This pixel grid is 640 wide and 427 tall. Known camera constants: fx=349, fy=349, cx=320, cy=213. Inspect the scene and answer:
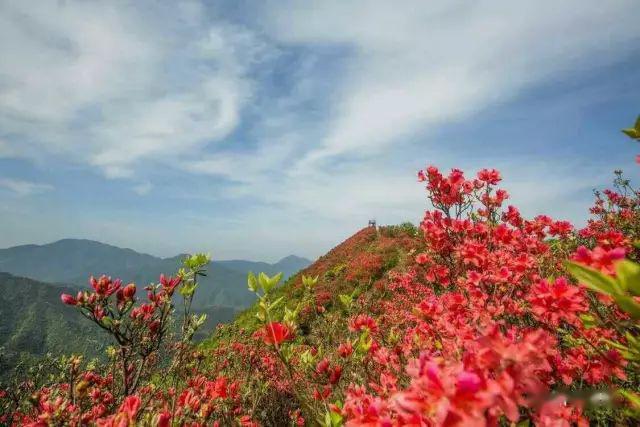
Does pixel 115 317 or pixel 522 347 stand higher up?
pixel 522 347

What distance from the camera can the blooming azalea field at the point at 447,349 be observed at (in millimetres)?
978

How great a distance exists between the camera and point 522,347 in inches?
38.2

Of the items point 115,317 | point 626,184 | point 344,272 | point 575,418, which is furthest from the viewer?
point 344,272

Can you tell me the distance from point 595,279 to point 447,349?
57.1 inches

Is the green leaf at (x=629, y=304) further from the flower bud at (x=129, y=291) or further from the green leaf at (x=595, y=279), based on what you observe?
A: the flower bud at (x=129, y=291)

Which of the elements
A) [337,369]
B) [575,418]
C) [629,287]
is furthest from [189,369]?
[629,287]

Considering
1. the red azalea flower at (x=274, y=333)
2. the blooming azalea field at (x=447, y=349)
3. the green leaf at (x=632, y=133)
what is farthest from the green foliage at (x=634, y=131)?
the red azalea flower at (x=274, y=333)

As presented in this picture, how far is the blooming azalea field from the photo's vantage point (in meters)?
0.98

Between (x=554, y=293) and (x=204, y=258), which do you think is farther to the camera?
(x=204, y=258)

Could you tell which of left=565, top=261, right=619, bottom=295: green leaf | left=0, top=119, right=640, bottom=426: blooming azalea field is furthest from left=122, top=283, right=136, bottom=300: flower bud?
left=565, top=261, right=619, bottom=295: green leaf

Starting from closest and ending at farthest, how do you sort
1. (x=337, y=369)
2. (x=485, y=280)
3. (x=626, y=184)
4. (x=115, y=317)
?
(x=337, y=369), (x=115, y=317), (x=485, y=280), (x=626, y=184)

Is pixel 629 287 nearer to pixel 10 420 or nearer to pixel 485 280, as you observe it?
A: pixel 485 280

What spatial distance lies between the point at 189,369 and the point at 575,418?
4.37m

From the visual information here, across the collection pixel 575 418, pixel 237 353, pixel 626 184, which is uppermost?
pixel 626 184
